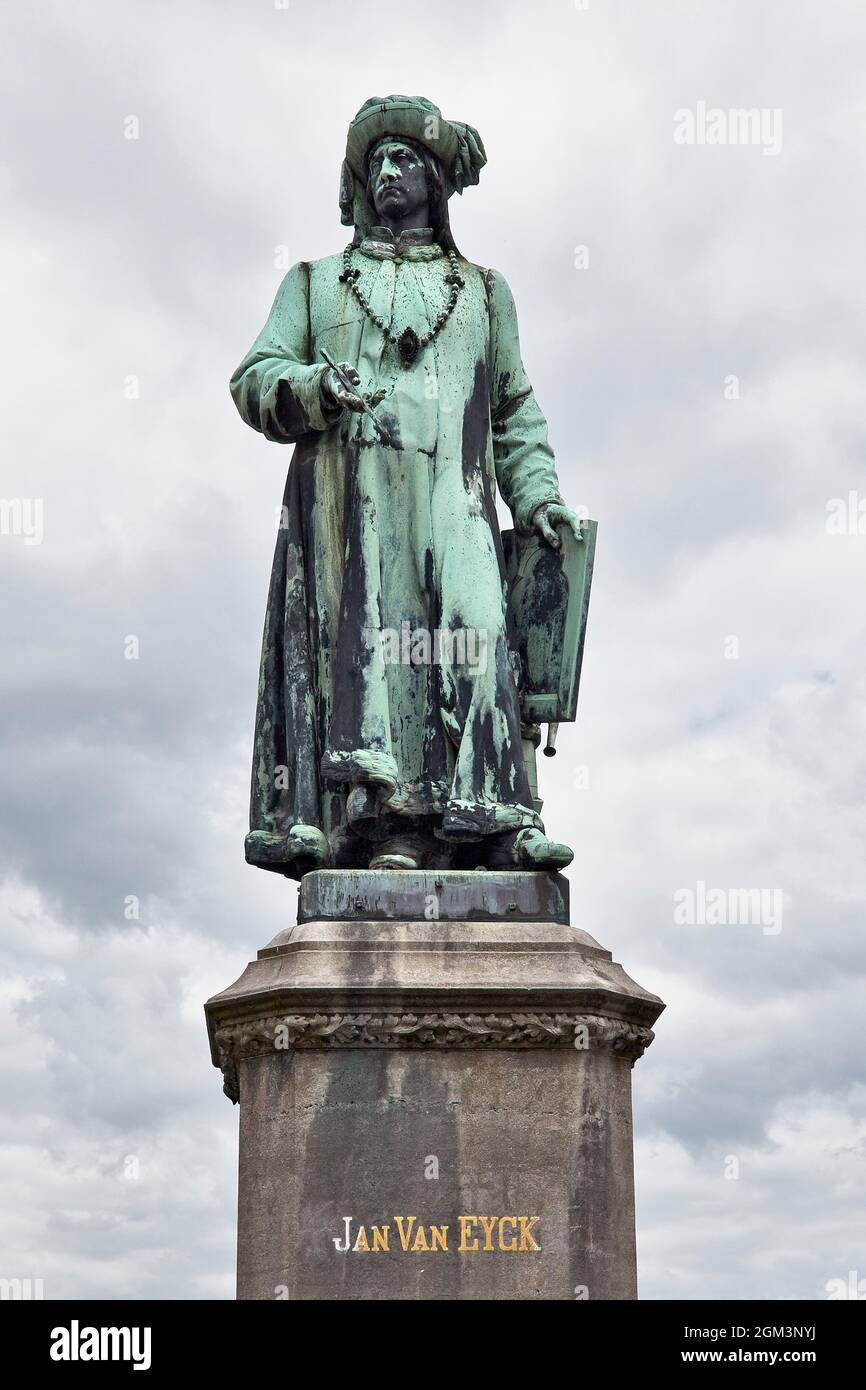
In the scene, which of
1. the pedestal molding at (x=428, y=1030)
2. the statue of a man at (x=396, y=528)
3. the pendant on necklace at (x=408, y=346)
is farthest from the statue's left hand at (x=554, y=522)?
the pedestal molding at (x=428, y=1030)

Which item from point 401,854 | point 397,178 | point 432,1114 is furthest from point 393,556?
point 432,1114

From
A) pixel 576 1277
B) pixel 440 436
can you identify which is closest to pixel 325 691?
Result: pixel 440 436

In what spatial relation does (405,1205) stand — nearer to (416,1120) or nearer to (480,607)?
(416,1120)

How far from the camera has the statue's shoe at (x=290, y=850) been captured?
16.1 metres

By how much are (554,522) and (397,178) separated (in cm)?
290

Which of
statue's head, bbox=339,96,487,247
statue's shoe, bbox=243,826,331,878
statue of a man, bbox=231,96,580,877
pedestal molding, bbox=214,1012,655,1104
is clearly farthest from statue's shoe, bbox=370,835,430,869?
statue's head, bbox=339,96,487,247

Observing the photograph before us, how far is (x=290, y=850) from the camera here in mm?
16188

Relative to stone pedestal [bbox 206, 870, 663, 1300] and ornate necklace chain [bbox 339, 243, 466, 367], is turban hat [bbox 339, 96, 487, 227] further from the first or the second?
stone pedestal [bbox 206, 870, 663, 1300]

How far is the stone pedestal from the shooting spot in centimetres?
1460

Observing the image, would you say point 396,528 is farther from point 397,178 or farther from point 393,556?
point 397,178

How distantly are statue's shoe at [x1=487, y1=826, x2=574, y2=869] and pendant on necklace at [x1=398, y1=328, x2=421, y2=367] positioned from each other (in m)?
3.68

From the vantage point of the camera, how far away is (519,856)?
1586 cm
